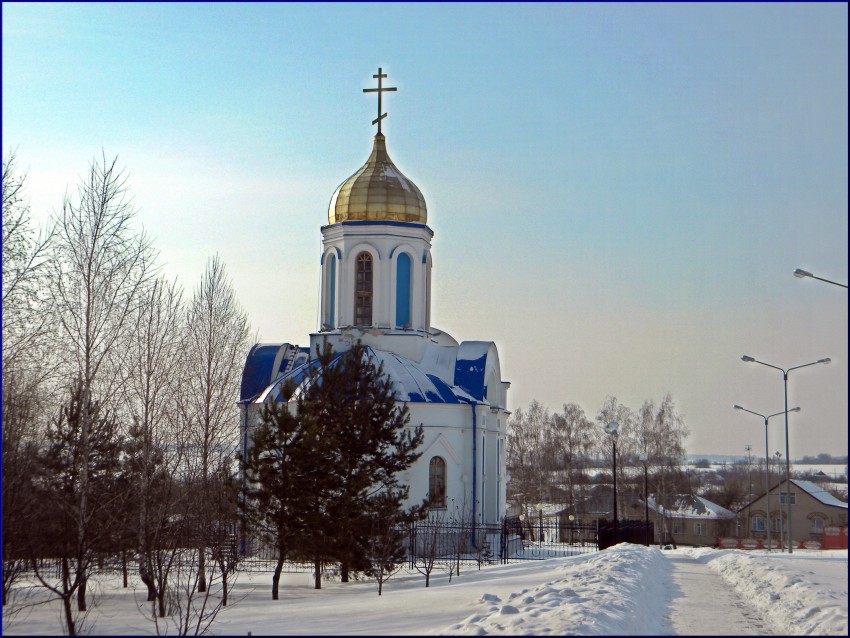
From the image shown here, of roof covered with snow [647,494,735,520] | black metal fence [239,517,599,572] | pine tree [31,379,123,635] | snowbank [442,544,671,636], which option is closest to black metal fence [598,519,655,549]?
black metal fence [239,517,599,572]

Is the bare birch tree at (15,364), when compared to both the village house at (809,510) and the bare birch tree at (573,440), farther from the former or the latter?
the bare birch tree at (573,440)

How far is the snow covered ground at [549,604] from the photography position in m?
10.2

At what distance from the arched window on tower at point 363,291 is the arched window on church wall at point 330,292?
2.75 ft

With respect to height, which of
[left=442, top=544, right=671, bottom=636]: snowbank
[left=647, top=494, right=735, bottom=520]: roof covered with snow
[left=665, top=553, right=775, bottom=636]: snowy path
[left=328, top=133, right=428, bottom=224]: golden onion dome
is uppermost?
[left=328, top=133, right=428, bottom=224]: golden onion dome

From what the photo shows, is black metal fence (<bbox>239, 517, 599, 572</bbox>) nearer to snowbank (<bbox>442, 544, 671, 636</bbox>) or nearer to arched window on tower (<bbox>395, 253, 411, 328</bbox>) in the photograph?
arched window on tower (<bbox>395, 253, 411, 328</bbox>)

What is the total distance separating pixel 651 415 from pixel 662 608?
3896cm

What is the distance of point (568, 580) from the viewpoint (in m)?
14.1

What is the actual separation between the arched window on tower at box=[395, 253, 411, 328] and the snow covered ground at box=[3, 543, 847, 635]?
11.0 meters

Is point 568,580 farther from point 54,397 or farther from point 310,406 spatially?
point 54,397

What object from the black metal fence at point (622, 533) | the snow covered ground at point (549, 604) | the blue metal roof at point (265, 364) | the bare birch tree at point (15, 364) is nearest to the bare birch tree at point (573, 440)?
the black metal fence at point (622, 533)

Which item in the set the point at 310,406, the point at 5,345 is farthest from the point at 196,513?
the point at 5,345

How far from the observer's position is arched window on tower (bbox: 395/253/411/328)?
28.9 metres

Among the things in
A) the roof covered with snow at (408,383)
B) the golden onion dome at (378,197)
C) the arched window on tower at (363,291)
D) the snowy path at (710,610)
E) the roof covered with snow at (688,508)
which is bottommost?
the roof covered with snow at (688,508)

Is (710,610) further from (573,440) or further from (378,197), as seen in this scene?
Result: (573,440)
